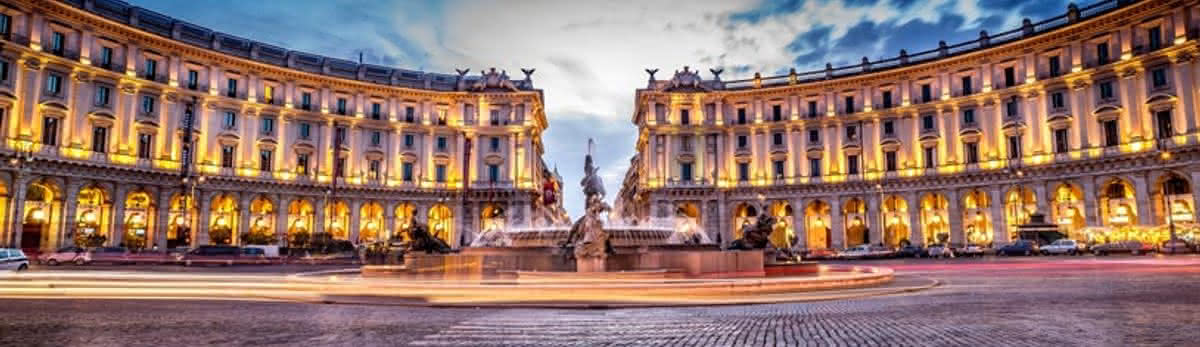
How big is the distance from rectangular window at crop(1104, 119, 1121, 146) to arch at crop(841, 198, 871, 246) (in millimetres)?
16906

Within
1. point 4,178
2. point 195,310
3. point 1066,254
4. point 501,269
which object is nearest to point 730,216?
point 1066,254

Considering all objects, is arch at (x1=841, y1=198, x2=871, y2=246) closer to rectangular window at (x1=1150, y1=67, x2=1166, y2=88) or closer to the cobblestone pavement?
rectangular window at (x1=1150, y1=67, x2=1166, y2=88)

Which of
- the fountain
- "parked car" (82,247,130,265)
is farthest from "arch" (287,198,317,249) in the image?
the fountain

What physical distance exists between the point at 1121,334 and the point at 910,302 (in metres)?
4.49

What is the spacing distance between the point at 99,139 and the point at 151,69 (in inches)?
241

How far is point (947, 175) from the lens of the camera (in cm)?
5162

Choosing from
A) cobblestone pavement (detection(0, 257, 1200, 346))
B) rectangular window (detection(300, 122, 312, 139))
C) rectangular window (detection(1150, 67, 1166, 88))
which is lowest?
cobblestone pavement (detection(0, 257, 1200, 346))

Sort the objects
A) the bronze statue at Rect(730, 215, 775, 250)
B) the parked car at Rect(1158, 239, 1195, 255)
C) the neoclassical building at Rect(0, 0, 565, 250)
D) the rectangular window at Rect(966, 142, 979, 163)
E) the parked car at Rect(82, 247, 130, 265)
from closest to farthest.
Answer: the bronze statue at Rect(730, 215, 775, 250) < the parked car at Rect(82, 247, 130, 265) < the parked car at Rect(1158, 239, 1195, 255) < the neoclassical building at Rect(0, 0, 565, 250) < the rectangular window at Rect(966, 142, 979, 163)

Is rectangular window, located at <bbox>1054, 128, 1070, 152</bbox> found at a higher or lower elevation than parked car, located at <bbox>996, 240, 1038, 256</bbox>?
higher

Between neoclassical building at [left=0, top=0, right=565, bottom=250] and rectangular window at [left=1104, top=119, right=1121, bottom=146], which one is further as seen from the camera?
rectangular window at [left=1104, top=119, right=1121, bottom=146]

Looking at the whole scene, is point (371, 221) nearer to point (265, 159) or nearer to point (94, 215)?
point (265, 159)

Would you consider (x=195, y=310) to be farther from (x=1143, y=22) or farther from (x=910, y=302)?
(x=1143, y=22)

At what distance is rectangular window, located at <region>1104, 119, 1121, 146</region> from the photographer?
4406cm

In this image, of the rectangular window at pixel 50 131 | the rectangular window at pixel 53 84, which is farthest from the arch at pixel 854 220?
the rectangular window at pixel 53 84
